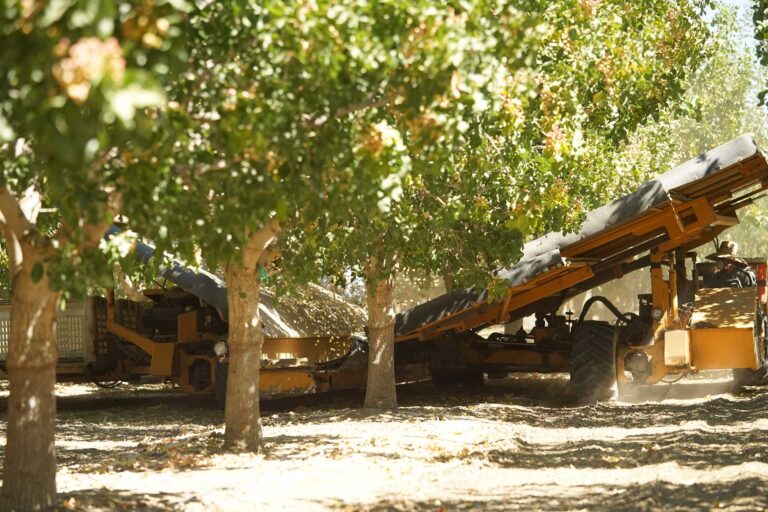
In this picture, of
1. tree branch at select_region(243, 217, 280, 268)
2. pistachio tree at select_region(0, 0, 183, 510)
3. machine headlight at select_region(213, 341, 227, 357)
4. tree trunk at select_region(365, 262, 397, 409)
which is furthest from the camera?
machine headlight at select_region(213, 341, 227, 357)

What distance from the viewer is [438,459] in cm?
1140

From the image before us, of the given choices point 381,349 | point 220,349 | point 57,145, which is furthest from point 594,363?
point 57,145

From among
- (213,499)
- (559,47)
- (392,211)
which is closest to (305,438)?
(392,211)

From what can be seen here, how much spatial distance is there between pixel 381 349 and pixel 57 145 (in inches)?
463

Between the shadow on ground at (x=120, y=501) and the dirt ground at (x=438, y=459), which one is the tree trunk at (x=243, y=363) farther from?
the shadow on ground at (x=120, y=501)

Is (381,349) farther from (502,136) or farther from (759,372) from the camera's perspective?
(759,372)

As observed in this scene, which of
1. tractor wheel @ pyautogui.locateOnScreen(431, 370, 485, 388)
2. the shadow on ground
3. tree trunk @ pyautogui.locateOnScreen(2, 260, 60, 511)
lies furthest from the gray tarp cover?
tree trunk @ pyautogui.locateOnScreen(2, 260, 60, 511)

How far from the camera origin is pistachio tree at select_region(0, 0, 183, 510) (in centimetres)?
486

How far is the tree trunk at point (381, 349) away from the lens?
16.6 m

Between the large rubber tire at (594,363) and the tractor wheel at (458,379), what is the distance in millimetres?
3562

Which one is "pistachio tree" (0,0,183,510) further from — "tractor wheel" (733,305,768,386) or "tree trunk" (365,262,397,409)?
"tractor wheel" (733,305,768,386)

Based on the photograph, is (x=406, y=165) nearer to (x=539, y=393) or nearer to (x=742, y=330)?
(x=742, y=330)

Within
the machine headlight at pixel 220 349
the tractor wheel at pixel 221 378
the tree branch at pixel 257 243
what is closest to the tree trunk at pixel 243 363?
the tree branch at pixel 257 243

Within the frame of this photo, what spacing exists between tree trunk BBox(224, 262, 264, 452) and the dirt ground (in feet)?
1.09
